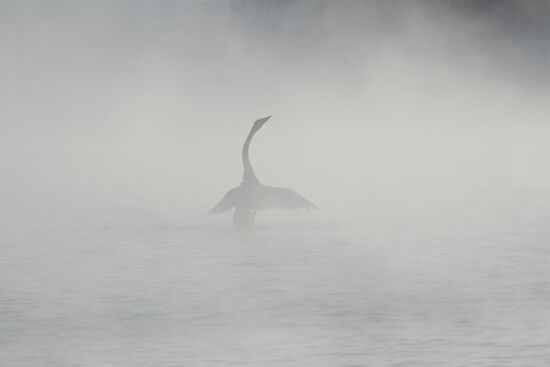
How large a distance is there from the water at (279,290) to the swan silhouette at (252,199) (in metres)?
0.36

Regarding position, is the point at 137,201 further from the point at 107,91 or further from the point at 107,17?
the point at 107,17

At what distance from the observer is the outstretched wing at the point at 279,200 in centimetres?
2400

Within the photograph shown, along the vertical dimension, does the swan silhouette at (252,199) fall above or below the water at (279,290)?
above

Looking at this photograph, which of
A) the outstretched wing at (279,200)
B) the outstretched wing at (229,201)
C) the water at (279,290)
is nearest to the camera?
the water at (279,290)

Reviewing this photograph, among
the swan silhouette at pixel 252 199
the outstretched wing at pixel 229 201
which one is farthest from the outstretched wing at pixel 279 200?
the outstretched wing at pixel 229 201

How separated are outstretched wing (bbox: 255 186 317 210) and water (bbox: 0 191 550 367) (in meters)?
0.49

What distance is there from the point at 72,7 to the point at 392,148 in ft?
223

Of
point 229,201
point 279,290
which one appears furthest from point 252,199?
point 279,290

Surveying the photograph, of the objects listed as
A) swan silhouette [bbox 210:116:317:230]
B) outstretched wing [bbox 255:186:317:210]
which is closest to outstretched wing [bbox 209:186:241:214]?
swan silhouette [bbox 210:116:317:230]

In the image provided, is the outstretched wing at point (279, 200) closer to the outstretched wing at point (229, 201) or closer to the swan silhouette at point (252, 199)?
the swan silhouette at point (252, 199)

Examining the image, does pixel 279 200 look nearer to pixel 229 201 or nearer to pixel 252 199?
pixel 252 199

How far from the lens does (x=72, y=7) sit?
125312mm

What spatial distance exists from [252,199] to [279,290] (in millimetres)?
4422

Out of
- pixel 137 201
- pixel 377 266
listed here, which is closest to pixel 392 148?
pixel 137 201
